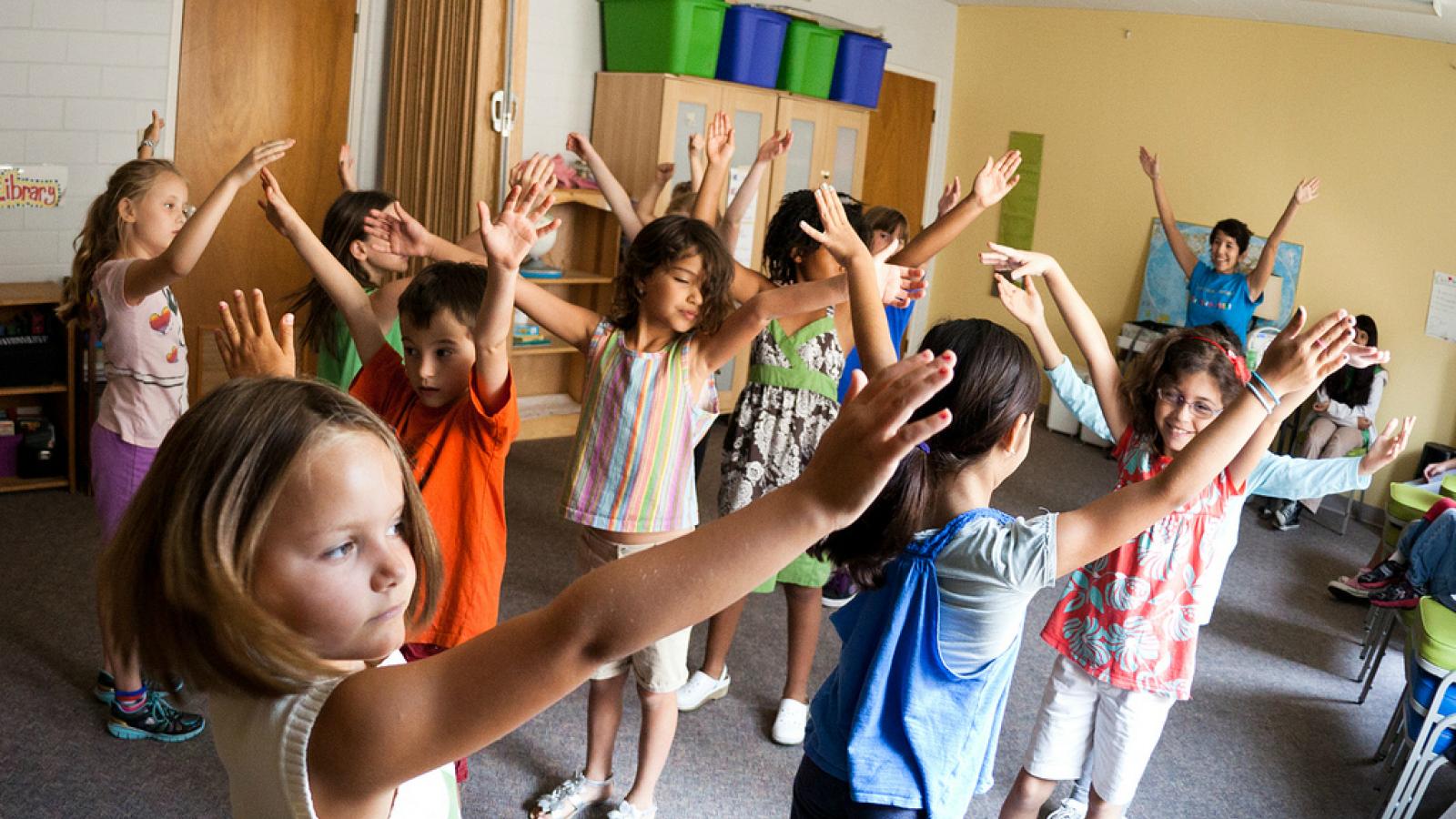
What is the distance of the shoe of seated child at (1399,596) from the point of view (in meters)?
3.52

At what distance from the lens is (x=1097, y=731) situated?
7.75ft

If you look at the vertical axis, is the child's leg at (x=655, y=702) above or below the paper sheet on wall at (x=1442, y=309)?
below

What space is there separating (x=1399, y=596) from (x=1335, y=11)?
3.34 metres

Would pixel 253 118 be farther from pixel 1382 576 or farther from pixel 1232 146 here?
pixel 1232 146

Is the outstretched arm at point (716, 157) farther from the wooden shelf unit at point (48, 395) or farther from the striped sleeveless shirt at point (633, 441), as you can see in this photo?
the wooden shelf unit at point (48, 395)

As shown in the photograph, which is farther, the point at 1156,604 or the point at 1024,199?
the point at 1024,199

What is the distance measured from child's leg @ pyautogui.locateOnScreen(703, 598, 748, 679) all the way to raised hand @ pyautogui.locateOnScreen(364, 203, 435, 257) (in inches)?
51.9

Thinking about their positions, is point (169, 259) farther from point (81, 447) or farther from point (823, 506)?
point (81, 447)

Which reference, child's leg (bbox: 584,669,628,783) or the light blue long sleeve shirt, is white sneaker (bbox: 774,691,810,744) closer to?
child's leg (bbox: 584,669,628,783)

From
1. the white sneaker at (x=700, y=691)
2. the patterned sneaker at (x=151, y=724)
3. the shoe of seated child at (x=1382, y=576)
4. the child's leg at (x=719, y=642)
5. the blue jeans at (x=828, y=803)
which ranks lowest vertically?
the patterned sneaker at (x=151, y=724)

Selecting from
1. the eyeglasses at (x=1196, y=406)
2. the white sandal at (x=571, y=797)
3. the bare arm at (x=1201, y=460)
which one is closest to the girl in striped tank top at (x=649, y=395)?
the white sandal at (x=571, y=797)

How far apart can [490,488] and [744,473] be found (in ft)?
3.59

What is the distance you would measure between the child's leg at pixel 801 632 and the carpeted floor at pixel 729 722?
13 centimetres

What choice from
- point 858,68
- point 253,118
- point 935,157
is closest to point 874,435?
point 253,118
